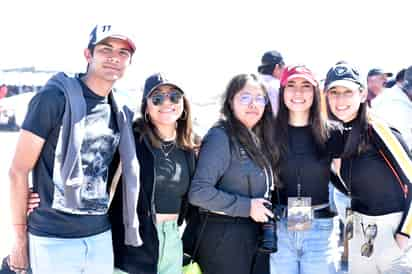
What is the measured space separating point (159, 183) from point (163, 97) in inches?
22.8

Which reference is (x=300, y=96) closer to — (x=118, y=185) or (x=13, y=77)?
(x=118, y=185)

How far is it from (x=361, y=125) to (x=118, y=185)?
5.67ft

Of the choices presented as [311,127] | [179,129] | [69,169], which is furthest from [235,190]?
[69,169]

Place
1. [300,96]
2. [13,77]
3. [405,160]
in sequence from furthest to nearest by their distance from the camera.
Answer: [13,77] → [300,96] → [405,160]

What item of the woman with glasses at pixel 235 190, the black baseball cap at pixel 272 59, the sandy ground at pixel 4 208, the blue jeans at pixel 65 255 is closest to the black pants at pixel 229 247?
the woman with glasses at pixel 235 190

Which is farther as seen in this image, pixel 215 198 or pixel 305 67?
pixel 305 67

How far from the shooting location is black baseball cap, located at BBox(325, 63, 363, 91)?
3.42 m

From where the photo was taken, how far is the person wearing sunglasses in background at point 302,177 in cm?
328

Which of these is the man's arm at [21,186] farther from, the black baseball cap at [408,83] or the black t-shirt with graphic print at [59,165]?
the black baseball cap at [408,83]

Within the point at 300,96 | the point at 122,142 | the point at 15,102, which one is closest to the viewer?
the point at 122,142

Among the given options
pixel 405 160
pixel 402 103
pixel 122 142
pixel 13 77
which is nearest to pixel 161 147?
pixel 122 142

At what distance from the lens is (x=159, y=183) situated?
10.3 feet

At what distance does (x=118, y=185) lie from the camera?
10.3 ft

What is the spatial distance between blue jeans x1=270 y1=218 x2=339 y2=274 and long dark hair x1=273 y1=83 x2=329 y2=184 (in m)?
0.45
